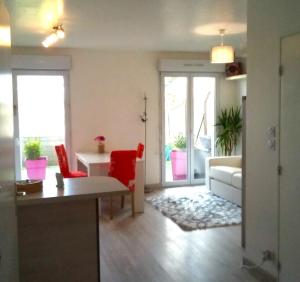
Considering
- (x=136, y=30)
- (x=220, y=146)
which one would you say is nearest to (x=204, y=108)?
(x=220, y=146)

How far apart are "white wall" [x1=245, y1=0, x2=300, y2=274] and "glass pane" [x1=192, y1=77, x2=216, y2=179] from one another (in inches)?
151

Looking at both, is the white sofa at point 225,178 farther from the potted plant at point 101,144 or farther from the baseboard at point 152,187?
the potted plant at point 101,144

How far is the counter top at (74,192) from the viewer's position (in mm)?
2502

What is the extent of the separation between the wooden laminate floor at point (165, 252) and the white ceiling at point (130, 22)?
2.53 meters

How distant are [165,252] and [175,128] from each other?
352cm

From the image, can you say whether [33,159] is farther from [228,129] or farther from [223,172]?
[228,129]

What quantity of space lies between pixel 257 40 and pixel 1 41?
2.39 meters

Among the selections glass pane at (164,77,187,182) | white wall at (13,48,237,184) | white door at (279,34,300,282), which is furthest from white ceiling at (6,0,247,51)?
white door at (279,34,300,282)

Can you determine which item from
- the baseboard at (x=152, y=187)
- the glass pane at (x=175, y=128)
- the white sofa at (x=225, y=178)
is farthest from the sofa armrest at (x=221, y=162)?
the baseboard at (x=152, y=187)

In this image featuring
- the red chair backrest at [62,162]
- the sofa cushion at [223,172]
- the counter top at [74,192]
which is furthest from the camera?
the sofa cushion at [223,172]

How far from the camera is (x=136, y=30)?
498cm

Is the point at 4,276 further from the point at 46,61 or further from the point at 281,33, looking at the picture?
the point at 46,61

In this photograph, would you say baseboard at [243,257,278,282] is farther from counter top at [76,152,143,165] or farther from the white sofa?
counter top at [76,152,143,165]

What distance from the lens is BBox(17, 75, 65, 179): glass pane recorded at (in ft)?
20.7
